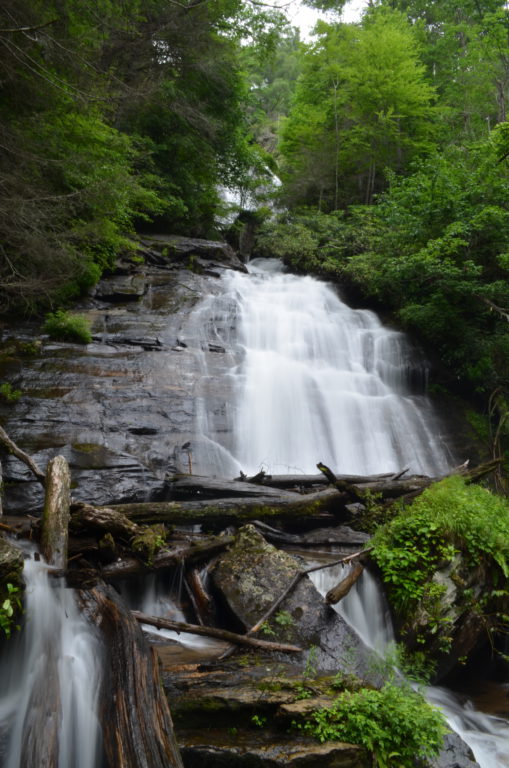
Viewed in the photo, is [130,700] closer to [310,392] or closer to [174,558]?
[174,558]

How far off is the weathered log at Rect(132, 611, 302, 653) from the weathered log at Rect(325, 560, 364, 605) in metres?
0.79

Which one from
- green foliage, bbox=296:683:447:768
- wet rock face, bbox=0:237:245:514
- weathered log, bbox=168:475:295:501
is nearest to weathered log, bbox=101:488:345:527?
weathered log, bbox=168:475:295:501

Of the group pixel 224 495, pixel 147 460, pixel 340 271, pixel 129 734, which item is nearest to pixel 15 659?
pixel 129 734

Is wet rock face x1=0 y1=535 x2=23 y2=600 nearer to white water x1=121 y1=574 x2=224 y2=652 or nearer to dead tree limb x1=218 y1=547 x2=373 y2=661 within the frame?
white water x1=121 y1=574 x2=224 y2=652

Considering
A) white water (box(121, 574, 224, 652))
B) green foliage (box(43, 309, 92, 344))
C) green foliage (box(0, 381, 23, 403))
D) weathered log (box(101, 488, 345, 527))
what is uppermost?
green foliage (box(43, 309, 92, 344))

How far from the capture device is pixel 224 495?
6188 millimetres

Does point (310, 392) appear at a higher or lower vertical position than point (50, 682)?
higher

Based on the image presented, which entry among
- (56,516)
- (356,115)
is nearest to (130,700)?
(56,516)

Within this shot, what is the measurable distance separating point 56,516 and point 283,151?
2354cm

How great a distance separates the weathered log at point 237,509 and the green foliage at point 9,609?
2000 millimetres

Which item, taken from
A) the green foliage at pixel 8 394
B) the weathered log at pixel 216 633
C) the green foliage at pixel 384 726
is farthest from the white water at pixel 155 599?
the green foliage at pixel 8 394

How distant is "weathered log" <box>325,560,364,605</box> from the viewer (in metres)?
4.62

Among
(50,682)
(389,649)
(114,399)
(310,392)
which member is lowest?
(389,649)

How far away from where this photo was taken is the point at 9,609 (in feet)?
10.2
